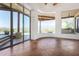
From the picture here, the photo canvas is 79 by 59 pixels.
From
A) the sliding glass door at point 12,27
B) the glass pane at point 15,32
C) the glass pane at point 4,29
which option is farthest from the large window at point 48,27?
the glass pane at point 4,29

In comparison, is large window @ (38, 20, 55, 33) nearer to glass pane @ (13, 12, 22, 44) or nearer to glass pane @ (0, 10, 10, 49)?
glass pane @ (13, 12, 22, 44)

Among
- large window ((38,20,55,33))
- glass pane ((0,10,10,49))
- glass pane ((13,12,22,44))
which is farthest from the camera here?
glass pane ((13,12,22,44))

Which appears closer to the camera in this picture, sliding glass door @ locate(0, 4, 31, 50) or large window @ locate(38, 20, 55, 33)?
sliding glass door @ locate(0, 4, 31, 50)

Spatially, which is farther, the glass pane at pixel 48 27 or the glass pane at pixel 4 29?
the glass pane at pixel 48 27

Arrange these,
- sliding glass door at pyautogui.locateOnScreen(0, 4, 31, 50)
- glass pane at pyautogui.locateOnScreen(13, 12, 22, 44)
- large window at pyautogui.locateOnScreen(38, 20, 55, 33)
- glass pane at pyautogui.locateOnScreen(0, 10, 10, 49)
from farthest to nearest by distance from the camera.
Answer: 1. glass pane at pyautogui.locateOnScreen(13, 12, 22, 44)
2. large window at pyautogui.locateOnScreen(38, 20, 55, 33)
3. sliding glass door at pyautogui.locateOnScreen(0, 4, 31, 50)
4. glass pane at pyautogui.locateOnScreen(0, 10, 10, 49)

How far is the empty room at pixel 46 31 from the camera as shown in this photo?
13.4ft

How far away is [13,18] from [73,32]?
2273 millimetres

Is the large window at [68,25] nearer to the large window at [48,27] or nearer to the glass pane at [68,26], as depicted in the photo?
the glass pane at [68,26]

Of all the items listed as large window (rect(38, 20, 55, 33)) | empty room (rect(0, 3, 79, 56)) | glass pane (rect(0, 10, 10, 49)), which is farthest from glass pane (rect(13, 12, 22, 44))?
large window (rect(38, 20, 55, 33))

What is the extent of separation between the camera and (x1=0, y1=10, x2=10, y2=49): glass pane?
3.96m

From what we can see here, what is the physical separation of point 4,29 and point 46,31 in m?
1.30

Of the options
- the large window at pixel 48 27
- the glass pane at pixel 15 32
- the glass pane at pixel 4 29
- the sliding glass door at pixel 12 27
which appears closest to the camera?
the glass pane at pixel 4 29

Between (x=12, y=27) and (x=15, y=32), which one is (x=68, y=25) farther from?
(x=12, y=27)

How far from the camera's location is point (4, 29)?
13.5 feet
